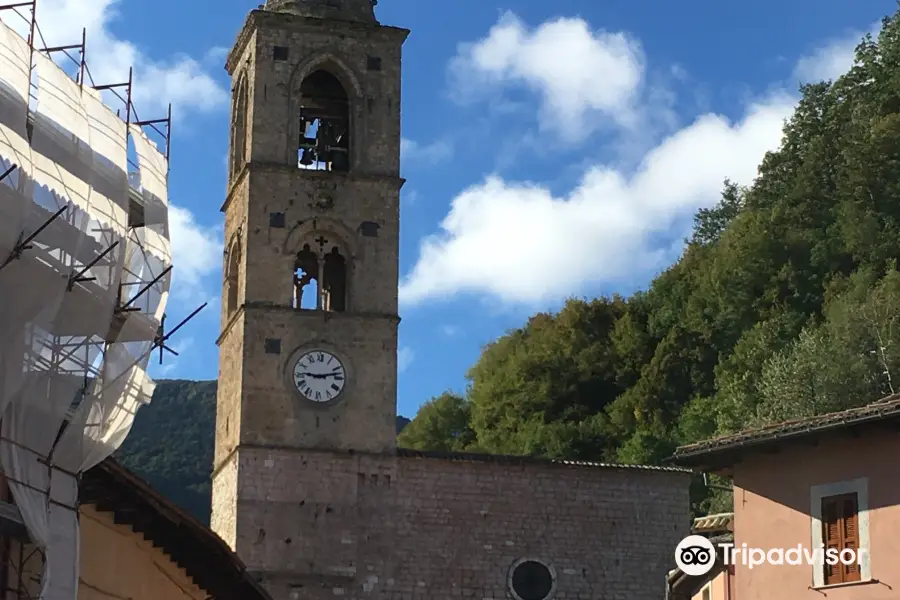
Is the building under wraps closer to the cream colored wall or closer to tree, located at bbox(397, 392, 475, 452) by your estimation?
the cream colored wall

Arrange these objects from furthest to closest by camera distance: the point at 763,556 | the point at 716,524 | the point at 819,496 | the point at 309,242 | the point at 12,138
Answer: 1. the point at 309,242
2. the point at 716,524
3. the point at 763,556
4. the point at 819,496
5. the point at 12,138

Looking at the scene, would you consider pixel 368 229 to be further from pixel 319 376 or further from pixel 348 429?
pixel 348 429

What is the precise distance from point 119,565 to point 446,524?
44.7ft

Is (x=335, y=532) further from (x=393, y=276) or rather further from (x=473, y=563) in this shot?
(x=393, y=276)

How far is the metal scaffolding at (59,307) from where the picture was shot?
14945 mm

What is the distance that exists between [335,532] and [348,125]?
7.63 meters

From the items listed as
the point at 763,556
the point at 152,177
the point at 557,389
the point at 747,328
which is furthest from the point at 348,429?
the point at 557,389

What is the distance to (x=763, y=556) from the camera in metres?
17.4

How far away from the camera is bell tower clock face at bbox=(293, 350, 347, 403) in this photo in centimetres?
3036

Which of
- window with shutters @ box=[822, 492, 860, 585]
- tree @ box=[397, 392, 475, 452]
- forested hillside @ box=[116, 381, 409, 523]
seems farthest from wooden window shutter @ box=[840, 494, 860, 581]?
forested hillside @ box=[116, 381, 409, 523]

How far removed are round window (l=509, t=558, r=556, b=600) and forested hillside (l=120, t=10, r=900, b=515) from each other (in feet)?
39.1

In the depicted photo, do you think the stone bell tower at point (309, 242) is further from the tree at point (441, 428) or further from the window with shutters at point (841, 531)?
the tree at point (441, 428)

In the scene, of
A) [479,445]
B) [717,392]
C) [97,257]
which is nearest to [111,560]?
[97,257]

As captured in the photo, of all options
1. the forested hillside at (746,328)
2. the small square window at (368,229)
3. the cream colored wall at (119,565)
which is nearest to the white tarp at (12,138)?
the cream colored wall at (119,565)
